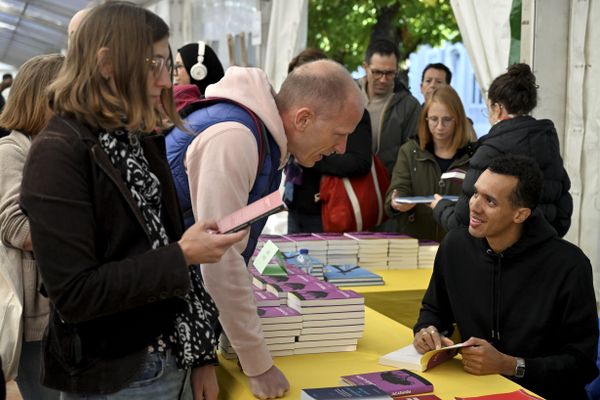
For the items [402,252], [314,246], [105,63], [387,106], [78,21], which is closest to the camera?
[105,63]

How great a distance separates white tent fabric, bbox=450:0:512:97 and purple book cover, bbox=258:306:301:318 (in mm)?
2477

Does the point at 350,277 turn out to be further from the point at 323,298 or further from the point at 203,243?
the point at 203,243

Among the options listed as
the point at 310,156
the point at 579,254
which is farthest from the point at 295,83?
the point at 579,254

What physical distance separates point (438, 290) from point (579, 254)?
49 cm

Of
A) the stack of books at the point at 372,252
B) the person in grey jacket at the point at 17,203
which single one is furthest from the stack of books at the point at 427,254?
the person in grey jacket at the point at 17,203

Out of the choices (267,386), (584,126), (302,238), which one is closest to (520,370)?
(267,386)

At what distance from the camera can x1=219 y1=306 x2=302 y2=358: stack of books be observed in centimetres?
235

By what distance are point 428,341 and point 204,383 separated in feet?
2.88

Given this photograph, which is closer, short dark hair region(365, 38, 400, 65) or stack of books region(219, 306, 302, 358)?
stack of books region(219, 306, 302, 358)

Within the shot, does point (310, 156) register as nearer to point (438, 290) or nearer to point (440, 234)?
point (438, 290)

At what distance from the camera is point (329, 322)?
96.2 inches

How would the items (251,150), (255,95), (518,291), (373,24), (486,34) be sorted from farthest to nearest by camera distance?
(373,24)
(486,34)
(518,291)
(255,95)
(251,150)

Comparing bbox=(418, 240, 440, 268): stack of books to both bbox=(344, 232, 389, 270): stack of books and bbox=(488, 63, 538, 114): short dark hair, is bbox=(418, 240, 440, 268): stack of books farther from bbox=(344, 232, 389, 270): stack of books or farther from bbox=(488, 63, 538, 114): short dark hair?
bbox=(488, 63, 538, 114): short dark hair

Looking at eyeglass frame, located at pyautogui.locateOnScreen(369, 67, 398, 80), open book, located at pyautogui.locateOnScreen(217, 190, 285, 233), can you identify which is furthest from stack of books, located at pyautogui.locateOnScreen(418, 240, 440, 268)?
open book, located at pyautogui.locateOnScreen(217, 190, 285, 233)
